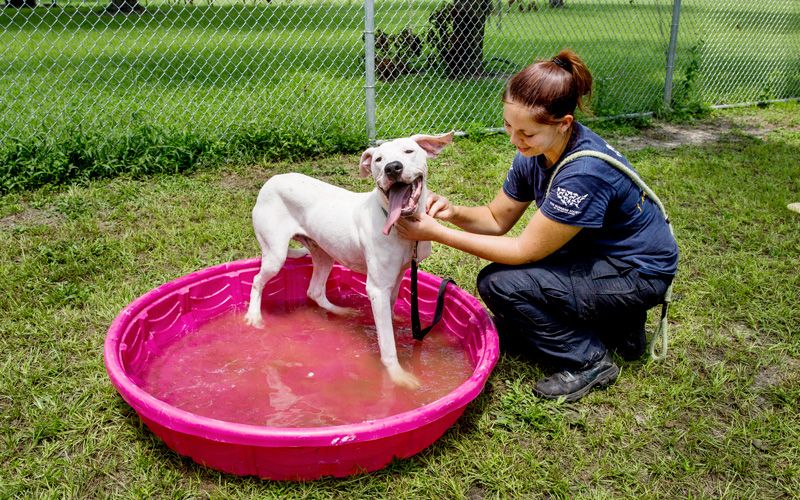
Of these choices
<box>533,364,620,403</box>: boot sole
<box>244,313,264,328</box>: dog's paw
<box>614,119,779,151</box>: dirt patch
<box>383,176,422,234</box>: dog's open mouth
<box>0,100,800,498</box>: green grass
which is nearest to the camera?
<box>0,100,800,498</box>: green grass

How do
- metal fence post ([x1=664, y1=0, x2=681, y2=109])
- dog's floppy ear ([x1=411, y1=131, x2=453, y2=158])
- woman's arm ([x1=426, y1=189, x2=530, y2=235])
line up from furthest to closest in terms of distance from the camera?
1. metal fence post ([x1=664, y1=0, x2=681, y2=109])
2. woman's arm ([x1=426, y1=189, x2=530, y2=235])
3. dog's floppy ear ([x1=411, y1=131, x2=453, y2=158])

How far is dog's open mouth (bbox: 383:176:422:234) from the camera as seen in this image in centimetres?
299

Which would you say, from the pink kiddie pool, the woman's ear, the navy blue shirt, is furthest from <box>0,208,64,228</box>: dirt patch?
the woman's ear

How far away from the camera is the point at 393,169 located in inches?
113

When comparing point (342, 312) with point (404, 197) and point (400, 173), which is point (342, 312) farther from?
point (400, 173)

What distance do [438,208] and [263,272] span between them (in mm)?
1189

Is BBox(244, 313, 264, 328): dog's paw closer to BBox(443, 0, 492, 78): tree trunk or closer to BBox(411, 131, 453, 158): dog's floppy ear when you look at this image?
BBox(411, 131, 453, 158): dog's floppy ear

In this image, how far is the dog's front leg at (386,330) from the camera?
3.28m

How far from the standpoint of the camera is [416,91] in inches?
343

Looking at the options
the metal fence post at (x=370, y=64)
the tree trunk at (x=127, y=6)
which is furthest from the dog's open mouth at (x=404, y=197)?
the tree trunk at (x=127, y=6)

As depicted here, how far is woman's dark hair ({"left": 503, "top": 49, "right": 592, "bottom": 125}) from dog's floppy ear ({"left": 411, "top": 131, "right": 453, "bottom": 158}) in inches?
13.9

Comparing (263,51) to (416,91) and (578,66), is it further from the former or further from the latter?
(578,66)

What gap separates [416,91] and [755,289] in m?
5.47

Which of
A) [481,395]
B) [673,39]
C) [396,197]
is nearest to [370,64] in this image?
[396,197]
